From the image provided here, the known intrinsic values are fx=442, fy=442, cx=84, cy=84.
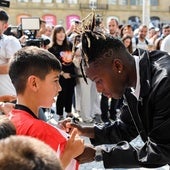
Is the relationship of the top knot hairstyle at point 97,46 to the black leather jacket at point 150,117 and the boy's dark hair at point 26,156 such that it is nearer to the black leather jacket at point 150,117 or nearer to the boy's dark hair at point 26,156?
the black leather jacket at point 150,117

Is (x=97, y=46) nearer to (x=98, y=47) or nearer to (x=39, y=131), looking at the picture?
(x=98, y=47)

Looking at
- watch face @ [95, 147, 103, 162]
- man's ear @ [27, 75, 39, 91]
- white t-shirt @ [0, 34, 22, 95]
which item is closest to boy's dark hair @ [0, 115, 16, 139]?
man's ear @ [27, 75, 39, 91]

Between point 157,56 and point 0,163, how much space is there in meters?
1.59

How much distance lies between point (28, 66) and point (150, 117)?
71 centimetres

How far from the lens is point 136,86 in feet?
7.64

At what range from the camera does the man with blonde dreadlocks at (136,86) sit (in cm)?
221

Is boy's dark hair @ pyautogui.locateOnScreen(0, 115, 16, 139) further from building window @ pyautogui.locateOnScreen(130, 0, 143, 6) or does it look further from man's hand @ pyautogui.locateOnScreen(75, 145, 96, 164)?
building window @ pyautogui.locateOnScreen(130, 0, 143, 6)

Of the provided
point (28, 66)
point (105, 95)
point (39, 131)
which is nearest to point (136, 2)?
point (105, 95)

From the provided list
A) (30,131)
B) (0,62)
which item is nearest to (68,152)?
(30,131)

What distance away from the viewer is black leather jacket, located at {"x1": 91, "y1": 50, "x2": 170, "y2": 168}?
2.20 metres

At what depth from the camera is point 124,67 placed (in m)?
2.27

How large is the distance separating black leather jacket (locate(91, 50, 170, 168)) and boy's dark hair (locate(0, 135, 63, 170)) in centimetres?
123

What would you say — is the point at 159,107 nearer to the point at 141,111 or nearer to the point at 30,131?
the point at 141,111

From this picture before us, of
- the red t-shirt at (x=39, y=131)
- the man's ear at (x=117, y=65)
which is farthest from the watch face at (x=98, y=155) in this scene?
the man's ear at (x=117, y=65)
